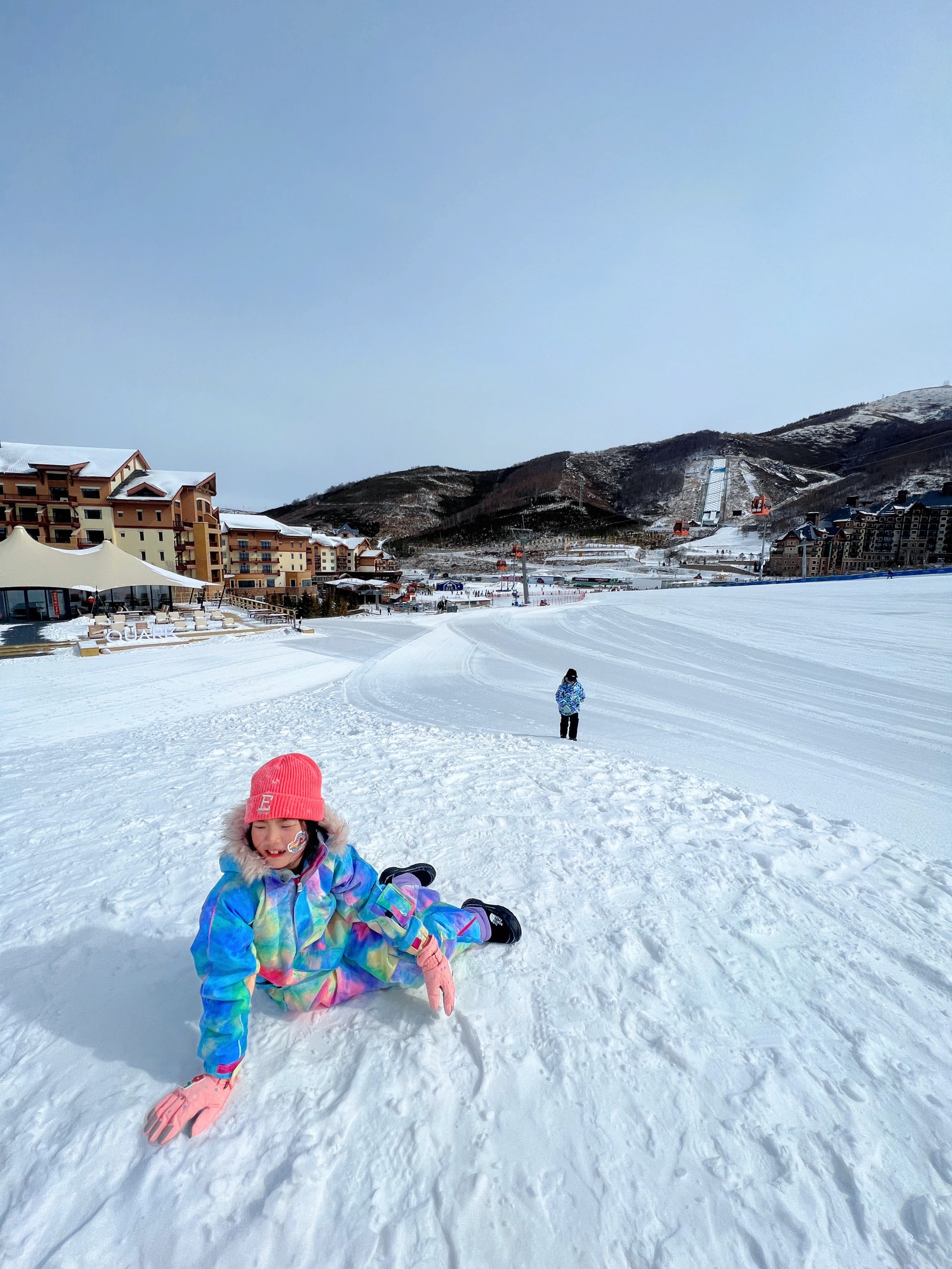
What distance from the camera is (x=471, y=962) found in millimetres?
2557

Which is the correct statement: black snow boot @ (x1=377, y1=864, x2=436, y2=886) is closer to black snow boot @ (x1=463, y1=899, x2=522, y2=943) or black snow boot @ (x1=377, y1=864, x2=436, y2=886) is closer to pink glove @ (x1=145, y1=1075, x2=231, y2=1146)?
black snow boot @ (x1=463, y1=899, x2=522, y2=943)

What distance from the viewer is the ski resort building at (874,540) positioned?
57281 millimetres

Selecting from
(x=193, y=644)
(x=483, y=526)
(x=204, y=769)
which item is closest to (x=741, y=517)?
(x=483, y=526)

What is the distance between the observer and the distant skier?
24.6 ft

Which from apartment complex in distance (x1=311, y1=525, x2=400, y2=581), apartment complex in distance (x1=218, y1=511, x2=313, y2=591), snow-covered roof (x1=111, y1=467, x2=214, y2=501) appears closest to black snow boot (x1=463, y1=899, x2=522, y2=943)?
snow-covered roof (x1=111, y1=467, x2=214, y2=501)

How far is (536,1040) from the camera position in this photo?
2.13 metres

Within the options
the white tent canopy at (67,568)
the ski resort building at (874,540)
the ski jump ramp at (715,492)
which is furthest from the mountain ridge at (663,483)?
the white tent canopy at (67,568)

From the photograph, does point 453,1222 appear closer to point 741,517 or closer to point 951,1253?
point 951,1253

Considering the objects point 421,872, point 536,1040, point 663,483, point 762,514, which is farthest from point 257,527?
point 663,483

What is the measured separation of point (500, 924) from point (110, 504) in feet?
134

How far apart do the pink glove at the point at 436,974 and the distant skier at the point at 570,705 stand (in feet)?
17.8

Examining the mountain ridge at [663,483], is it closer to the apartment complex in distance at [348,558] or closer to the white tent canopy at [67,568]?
the apartment complex in distance at [348,558]

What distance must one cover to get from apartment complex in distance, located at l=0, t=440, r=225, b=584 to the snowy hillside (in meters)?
33.4

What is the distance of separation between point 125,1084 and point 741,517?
419ft
